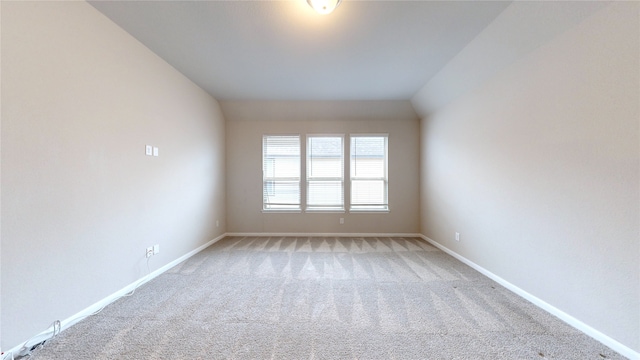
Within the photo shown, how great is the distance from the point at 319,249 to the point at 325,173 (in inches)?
64.3

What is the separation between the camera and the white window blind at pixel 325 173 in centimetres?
464

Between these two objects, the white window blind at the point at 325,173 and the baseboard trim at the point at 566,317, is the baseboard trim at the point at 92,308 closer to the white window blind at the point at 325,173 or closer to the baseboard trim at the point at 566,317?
the white window blind at the point at 325,173

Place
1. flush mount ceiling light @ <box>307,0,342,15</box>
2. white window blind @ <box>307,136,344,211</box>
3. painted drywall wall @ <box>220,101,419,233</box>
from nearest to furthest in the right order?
1. flush mount ceiling light @ <box>307,0,342,15</box>
2. painted drywall wall @ <box>220,101,419,233</box>
3. white window blind @ <box>307,136,344,211</box>

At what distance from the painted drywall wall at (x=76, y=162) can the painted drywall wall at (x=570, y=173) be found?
4.04 metres

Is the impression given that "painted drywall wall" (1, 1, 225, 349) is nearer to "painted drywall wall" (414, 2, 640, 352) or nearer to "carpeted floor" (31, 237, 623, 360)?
"carpeted floor" (31, 237, 623, 360)

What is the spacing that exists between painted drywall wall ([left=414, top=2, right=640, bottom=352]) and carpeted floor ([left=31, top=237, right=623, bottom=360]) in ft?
1.07

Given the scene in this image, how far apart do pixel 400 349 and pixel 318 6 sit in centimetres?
266

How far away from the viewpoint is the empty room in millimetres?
1512

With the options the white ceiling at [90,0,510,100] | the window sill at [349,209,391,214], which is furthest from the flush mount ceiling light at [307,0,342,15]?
the window sill at [349,209,391,214]

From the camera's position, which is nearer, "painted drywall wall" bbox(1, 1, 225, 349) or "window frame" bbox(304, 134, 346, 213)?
"painted drywall wall" bbox(1, 1, 225, 349)

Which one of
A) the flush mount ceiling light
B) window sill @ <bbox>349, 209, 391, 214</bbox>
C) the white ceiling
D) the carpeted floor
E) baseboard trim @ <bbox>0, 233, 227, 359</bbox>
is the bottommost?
the carpeted floor

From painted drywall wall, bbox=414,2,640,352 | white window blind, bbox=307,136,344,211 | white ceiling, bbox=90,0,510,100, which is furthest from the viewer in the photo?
white window blind, bbox=307,136,344,211

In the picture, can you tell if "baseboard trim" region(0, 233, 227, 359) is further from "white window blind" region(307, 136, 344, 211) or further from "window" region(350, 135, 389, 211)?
"window" region(350, 135, 389, 211)

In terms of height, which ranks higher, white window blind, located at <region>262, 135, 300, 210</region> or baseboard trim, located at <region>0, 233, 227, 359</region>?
white window blind, located at <region>262, 135, 300, 210</region>
